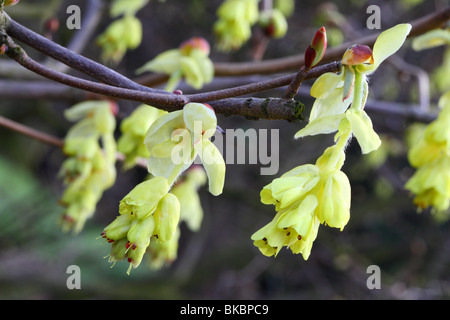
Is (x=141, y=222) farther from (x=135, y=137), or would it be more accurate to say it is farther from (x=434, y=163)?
(x=434, y=163)

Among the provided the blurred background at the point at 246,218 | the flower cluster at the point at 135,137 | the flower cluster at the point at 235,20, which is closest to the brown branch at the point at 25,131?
the flower cluster at the point at 135,137

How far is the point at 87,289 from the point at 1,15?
8.86ft

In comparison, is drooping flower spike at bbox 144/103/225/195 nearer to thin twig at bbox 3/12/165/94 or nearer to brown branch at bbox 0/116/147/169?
thin twig at bbox 3/12/165/94

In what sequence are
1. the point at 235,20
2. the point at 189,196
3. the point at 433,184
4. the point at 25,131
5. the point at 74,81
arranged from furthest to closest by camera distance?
the point at 235,20
the point at 189,196
the point at 25,131
the point at 433,184
the point at 74,81

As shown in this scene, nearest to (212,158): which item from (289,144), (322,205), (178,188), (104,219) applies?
(322,205)

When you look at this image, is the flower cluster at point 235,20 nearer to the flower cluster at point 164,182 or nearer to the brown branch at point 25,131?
the brown branch at point 25,131

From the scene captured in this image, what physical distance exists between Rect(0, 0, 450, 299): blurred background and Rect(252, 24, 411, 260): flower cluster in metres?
2.27

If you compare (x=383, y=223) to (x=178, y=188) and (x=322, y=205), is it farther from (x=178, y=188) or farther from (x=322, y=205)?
(x=322, y=205)

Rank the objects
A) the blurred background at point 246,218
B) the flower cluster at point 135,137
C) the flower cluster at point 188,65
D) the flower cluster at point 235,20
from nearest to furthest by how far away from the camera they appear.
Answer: the flower cluster at point 135,137
the flower cluster at point 188,65
the flower cluster at point 235,20
the blurred background at point 246,218

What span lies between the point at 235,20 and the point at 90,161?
0.97 m

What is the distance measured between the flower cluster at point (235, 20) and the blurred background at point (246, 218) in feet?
3.19

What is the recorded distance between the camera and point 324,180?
0.78 metres

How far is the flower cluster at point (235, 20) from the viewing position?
2.07 meters

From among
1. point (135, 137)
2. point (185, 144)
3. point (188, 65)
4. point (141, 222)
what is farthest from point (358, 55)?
point (188, 65)
